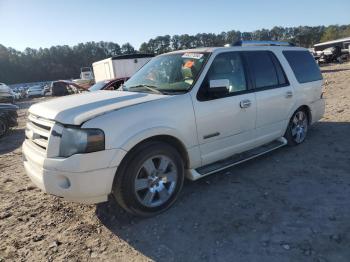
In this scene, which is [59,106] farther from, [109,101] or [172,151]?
[172,151]

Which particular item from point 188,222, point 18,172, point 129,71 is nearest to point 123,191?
point 188,222

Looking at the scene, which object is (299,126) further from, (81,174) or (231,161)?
(81,174)

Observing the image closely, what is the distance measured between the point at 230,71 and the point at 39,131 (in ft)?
8.61

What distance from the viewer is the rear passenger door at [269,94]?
16.8 ft

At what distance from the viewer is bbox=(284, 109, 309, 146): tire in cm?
601

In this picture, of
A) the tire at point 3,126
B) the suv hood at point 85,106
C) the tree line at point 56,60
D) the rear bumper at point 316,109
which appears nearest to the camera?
the suv hood at point 85,106

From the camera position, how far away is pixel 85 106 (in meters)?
3.88

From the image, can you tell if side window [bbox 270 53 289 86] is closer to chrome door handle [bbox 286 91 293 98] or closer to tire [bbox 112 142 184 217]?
chrome door handle [bbox 286 91 293 98]

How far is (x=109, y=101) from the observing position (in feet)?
13.3

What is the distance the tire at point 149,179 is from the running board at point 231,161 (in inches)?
9.6

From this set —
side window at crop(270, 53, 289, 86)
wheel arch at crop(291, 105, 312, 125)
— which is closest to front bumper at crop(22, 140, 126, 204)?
side window at crop(270, 53, 289, 86)

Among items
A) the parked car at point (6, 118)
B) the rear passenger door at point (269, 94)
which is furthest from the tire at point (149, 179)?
the parked car at point (6, 118)

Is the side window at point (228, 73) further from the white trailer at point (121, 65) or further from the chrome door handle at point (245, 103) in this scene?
the white trailer at point (121, 65)

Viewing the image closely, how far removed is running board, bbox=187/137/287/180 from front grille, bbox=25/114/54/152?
174 centimetres
